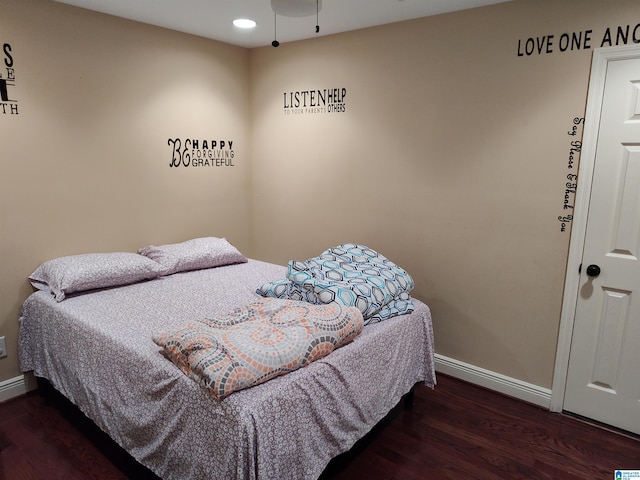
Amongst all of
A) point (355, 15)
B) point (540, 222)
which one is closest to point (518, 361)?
point (540, 222)

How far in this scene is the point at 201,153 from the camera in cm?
350

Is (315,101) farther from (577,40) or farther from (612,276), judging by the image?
(612,276)

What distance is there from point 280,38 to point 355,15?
0.80 m

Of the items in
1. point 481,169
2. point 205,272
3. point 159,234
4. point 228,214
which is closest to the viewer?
point 481,169

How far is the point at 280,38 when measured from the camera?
335cm

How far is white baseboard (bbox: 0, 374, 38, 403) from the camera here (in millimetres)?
2627

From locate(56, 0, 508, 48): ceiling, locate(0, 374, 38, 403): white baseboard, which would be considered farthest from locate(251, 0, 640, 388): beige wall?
locate(0, 374, 38, 403): white baseboard

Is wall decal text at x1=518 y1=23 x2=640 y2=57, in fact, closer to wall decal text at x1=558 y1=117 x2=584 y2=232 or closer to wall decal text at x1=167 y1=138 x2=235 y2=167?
wall decal text at x1=558 y1=117 x2=584 y2=232

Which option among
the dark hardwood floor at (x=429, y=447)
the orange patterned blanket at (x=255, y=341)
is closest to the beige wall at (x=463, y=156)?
the dark hardwood floor at (x=429, y=447)

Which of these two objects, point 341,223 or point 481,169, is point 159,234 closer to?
point 341,223

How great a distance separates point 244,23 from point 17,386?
Result: 277 cm

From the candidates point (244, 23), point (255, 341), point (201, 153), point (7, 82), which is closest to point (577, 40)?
point (244, 23)

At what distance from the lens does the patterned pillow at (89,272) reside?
2.47m

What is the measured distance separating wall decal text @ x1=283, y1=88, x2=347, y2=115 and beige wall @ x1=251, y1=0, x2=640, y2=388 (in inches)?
2.0
